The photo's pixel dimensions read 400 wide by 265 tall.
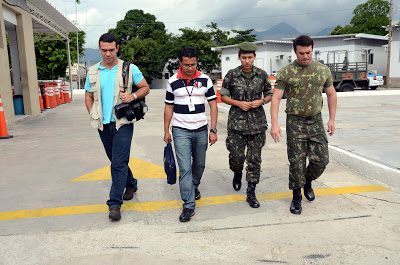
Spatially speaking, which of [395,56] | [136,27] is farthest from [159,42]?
[395,56]

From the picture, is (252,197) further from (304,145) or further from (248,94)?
(248,94)

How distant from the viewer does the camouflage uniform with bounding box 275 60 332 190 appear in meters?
3.84

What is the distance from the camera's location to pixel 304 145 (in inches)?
156

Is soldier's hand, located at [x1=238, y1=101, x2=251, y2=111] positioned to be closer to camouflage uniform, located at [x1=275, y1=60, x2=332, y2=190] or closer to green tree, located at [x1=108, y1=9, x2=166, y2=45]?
camouflage uniform, located at [x1=275, y1=60, x2=332, y2=190]

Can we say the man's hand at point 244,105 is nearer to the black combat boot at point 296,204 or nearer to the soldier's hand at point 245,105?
the soldier's hand at point 245,105

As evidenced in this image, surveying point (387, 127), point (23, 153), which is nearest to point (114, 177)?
point (23, 153)

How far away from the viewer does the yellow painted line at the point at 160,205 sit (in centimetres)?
405

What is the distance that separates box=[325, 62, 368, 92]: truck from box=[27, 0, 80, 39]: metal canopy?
15.6m

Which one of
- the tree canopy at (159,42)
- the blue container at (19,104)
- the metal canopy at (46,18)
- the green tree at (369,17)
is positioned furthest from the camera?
the green tree at (369,17)

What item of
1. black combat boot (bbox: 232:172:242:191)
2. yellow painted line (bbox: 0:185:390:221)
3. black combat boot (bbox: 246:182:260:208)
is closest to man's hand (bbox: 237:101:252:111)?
black combat boot (bbox: 246:182:260:208)

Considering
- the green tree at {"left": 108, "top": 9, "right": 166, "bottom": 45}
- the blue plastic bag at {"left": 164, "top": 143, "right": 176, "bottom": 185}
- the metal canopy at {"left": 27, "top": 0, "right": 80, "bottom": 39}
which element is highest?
the green tree at {"left": 108, "top": 9, "right": 166, "bottom": 45}

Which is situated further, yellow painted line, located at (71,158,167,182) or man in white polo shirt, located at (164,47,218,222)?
yellow painted line, located at (71,158,167,182)

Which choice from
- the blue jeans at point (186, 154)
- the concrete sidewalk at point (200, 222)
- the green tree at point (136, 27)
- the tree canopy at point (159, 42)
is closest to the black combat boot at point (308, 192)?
the concrete sidewalk at point (200, 222)

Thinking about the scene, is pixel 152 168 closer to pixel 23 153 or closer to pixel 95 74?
pixel 95 74
